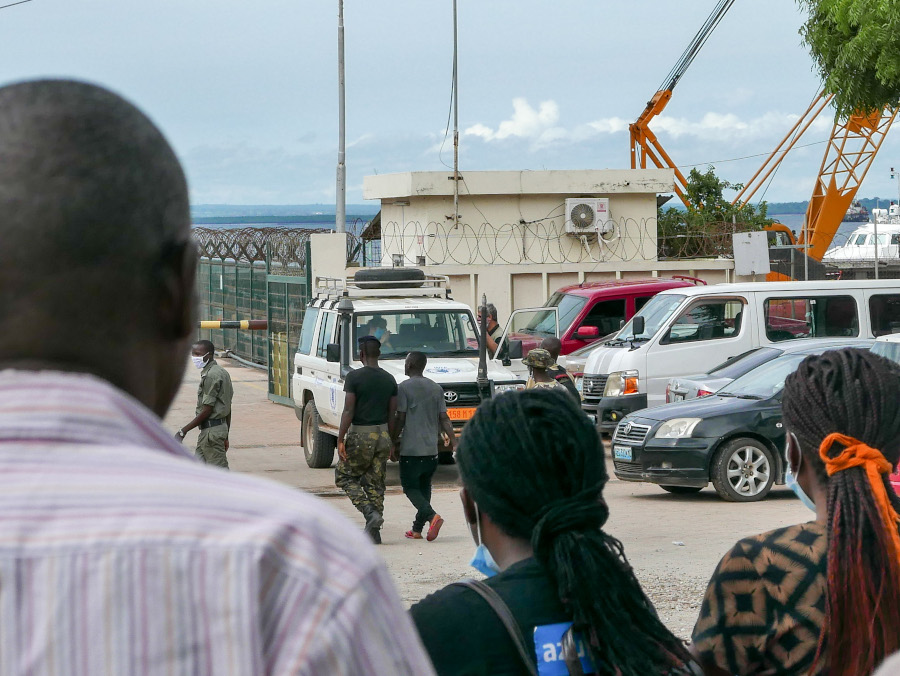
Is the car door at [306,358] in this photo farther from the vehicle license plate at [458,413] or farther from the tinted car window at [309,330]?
the vehicle license plate at [458,413]

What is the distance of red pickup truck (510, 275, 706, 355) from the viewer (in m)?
17.5

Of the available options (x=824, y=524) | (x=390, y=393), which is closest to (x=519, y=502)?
(x=824, y=524)

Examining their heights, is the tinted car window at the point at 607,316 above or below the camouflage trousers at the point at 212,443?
above

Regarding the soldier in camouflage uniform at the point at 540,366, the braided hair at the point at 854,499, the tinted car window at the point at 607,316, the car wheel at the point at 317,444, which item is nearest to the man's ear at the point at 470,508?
the braided hair at the point at 854,499

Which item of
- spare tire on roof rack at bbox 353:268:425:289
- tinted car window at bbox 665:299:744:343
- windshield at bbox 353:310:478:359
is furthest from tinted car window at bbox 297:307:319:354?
tinted car window at bbox 665:299:744:343

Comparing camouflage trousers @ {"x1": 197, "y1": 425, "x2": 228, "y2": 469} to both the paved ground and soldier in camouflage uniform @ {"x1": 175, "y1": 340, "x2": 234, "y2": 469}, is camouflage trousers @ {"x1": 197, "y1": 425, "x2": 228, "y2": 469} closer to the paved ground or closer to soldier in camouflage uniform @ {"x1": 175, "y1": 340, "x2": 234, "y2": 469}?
soldier in camouflage uniform @ {"x1": 175, "y1": 340, "x2": 234, "y2": 469}

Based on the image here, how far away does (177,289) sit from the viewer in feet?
3.62

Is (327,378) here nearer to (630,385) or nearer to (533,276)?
(630,385)

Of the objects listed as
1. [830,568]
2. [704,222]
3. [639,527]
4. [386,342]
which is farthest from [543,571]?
[704,222]

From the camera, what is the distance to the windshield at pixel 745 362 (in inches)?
520

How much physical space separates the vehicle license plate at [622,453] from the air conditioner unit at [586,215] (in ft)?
44.3

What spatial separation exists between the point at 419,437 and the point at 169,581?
29.8 feet

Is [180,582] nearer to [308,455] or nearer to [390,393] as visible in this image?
[390,393]

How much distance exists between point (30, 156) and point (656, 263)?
78.5 ft
